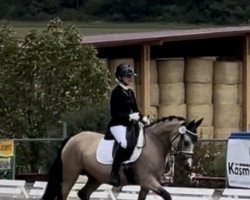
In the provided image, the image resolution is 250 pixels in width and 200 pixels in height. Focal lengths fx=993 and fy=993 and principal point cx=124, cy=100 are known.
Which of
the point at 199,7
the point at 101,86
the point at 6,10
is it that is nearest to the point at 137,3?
the point at 199,7

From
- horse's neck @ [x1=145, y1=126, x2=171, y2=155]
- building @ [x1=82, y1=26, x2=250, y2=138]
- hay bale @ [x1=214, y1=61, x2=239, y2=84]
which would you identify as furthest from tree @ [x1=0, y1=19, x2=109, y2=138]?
horse's neck @ [x1=145, y1=126, x2=171, y2=155]

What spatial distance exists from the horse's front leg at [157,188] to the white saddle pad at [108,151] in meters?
0.47

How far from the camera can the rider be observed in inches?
581

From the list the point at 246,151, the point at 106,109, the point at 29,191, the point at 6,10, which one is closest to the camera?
the point at 246,151

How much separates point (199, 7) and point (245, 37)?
2265 inches

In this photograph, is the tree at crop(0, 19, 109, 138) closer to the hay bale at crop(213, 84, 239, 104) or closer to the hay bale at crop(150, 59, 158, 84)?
the hay bale at crop(150, 59, 158, 84)

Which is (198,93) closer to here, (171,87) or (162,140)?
(171,87)

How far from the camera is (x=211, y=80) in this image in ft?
102

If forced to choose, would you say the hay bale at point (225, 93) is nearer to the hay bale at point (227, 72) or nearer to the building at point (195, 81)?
the building at point (195, 81)

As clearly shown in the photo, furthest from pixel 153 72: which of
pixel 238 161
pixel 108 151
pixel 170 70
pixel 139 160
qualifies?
pixel 139 160

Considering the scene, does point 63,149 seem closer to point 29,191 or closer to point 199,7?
point 29,191

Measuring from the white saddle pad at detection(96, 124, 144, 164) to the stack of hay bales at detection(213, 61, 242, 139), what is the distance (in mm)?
15728

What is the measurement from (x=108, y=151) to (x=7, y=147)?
7.34 meters

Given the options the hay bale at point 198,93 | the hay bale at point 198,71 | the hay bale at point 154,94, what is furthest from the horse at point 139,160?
the hay bale at point 198,93
